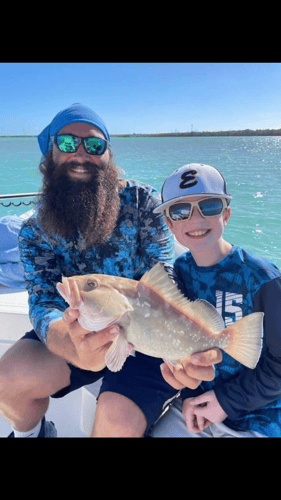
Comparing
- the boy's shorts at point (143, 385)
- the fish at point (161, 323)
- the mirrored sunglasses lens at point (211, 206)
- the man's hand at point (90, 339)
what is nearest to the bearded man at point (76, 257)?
the boy's shorts at point (143, 385)

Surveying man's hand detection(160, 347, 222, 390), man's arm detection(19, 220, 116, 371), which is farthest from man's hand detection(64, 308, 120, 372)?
man's hand detection(160, 347, 222, 390)

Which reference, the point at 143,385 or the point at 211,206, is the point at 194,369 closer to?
the point at 143,385

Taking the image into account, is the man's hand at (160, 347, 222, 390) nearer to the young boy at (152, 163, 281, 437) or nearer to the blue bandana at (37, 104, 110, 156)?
the young boy at (152, 163, 281, 437)

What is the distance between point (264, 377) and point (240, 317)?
0.89 ft

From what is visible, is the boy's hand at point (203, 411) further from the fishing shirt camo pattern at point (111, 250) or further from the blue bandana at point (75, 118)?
the blue bandana at point (75, 118)

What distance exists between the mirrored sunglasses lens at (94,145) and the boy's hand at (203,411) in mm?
1539

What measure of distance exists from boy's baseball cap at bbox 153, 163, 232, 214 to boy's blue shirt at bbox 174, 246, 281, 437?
0.30 m

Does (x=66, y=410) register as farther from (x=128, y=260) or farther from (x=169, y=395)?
(x=128, y=260)

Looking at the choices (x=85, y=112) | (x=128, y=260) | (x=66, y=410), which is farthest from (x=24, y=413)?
(x=85, y=112)

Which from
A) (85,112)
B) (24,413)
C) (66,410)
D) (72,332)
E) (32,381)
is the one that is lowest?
(66,410)

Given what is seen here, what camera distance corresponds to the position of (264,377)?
61.3 inches

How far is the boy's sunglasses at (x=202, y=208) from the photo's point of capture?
1664mm
